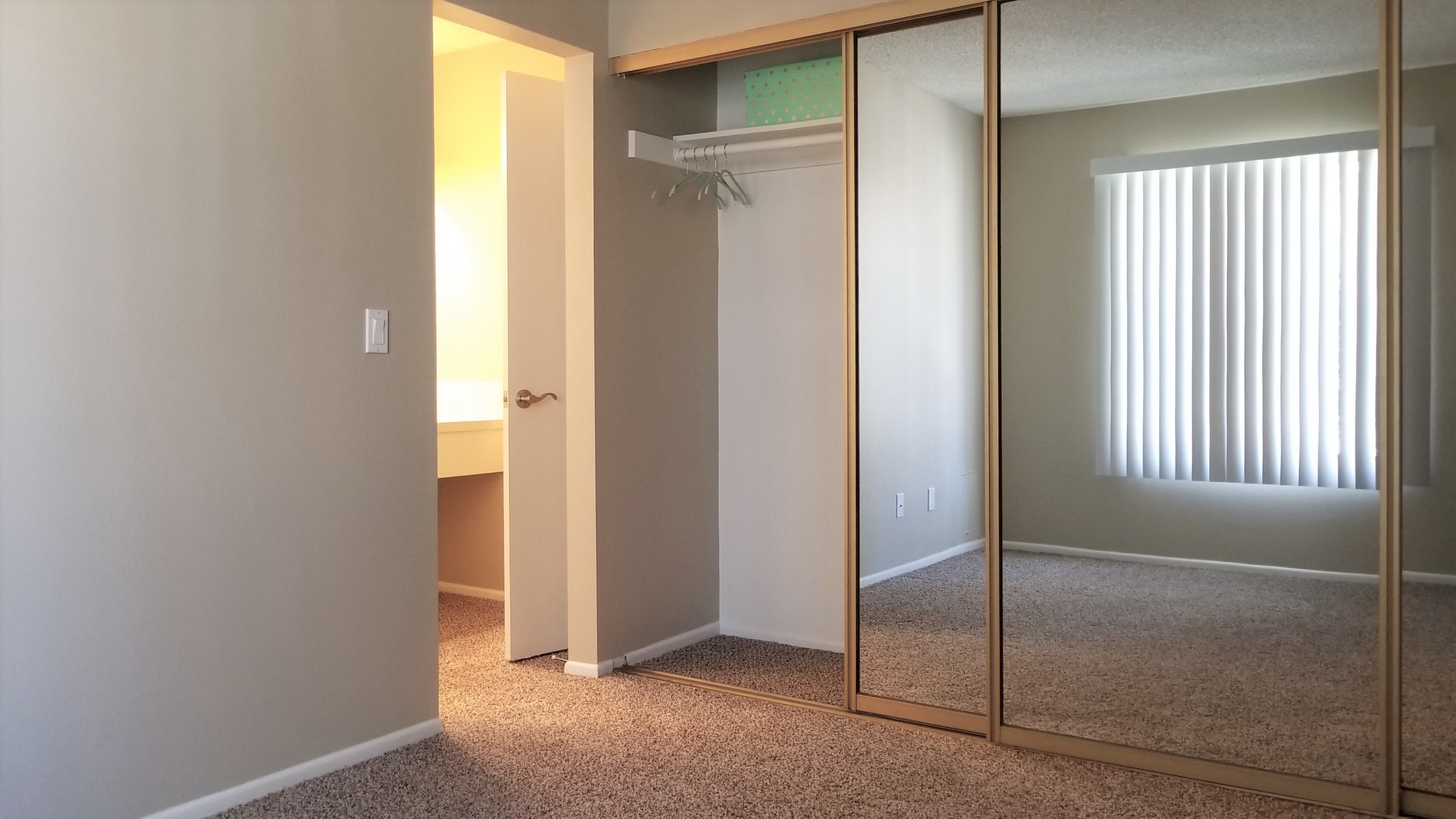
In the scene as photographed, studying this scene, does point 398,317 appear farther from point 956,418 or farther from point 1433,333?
point 1433,333

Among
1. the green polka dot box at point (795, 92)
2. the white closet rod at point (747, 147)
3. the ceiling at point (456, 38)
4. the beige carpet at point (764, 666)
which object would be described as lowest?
the beige carpet at point (764, 666)

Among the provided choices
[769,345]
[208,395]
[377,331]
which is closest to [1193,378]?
[769,345]

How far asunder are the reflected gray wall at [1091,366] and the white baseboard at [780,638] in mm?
1144

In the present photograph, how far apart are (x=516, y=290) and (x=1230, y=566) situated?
2340mm

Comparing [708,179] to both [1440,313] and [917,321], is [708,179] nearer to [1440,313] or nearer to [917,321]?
[917,321]

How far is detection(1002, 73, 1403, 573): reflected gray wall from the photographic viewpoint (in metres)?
2.57

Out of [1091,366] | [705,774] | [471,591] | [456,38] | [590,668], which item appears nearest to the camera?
[705,774]

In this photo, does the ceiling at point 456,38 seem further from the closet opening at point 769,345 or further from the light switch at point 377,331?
the light switch at point 377,331

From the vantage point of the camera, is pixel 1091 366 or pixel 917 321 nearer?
pixel 1091 366

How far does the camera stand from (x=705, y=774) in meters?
2.76

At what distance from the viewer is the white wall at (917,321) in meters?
3.05

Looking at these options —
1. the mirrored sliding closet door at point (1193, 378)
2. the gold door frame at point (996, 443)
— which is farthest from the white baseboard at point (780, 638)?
the mirrored sliding closet door at point (1193, 378)

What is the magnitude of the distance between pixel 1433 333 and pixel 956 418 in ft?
3.68

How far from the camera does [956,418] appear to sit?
3.08 meters
